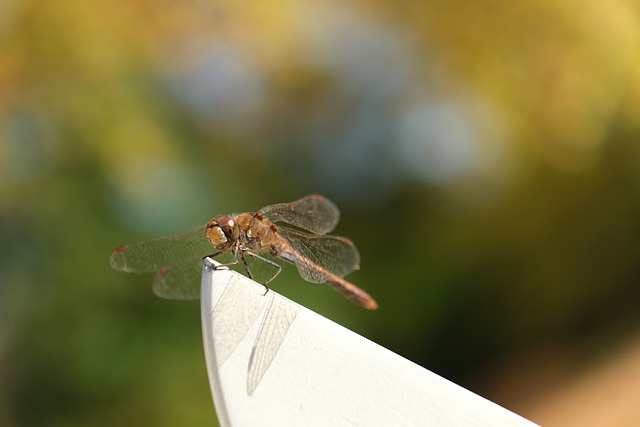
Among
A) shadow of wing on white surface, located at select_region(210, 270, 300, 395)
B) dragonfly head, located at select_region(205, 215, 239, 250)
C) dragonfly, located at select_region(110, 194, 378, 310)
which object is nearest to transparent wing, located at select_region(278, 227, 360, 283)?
dragonfly, located at select_region(110, 194, 378, 310)

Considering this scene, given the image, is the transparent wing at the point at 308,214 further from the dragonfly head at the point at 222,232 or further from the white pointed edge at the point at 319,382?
the white pointed edge at the point at 319,382

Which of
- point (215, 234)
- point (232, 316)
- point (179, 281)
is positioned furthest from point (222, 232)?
point (232, 316)

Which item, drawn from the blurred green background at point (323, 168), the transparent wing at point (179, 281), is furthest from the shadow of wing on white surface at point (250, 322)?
the blurred green background at point (323, 168)

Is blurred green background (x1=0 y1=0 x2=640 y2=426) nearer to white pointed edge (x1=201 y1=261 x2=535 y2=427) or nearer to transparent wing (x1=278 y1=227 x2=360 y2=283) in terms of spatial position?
transparent wing (x1=278 y1=227 x2=360 y2=283)

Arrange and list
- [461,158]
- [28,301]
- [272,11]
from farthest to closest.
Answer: [461,158], [272,11], [28,301]

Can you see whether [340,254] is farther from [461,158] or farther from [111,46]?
[111,46]

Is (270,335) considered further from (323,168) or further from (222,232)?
(323,168)

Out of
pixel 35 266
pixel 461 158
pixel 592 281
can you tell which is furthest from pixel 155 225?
pixel 592 281
